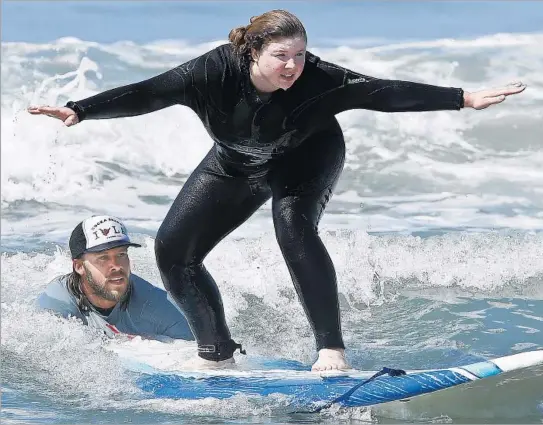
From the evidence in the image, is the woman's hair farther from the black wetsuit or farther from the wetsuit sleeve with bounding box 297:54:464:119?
the wetsuit sleeve with bounding box 297:54:464:119

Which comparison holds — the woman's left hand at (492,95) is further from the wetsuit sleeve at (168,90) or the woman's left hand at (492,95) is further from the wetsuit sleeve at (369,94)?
the wetsuit sleeve at (168,90)

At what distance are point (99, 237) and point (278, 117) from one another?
166 centimetres

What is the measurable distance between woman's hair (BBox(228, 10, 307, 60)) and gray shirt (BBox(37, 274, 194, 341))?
1973mm

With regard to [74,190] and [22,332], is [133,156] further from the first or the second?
[22,332]

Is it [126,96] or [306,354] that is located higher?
[126,96]

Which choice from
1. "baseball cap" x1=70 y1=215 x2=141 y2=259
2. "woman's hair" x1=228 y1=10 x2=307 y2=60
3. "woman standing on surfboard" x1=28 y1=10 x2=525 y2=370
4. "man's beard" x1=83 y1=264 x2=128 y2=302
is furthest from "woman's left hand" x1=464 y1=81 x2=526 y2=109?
"man's beard" x1=83 y1=264 x2=128 y2=302

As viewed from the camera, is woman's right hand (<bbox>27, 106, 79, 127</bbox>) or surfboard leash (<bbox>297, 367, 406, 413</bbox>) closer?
woman's right hand (<bbox>27, 106, 79, 127</bbox>)

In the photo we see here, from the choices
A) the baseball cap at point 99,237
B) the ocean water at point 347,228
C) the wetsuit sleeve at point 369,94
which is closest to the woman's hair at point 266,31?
the wetsuit sleeve at point 369,94

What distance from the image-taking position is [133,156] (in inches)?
506

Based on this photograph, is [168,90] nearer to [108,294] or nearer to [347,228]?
[108,294]

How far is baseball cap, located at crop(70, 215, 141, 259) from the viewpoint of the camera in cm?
604

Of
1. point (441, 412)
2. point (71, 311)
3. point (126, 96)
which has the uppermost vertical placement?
point (126, 96)

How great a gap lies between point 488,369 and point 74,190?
810 centimetres

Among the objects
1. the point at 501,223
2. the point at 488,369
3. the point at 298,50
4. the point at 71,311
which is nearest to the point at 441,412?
the point at 488,369
